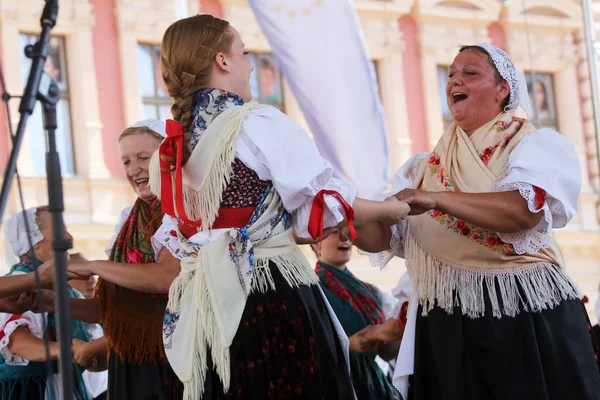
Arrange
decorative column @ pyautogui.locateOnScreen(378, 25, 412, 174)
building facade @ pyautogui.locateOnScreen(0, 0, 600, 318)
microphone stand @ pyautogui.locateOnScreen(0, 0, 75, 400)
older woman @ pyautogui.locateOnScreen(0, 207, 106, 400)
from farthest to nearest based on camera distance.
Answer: decorative column @ pyautogui.locateOnScreen(378, 25, 412, 174)
building facade @ pyautogui.locateOnScreen(0, 0, 600, 318)
older woman @ pyautogui.locateOnScreen(0, 207, 106, 400)
microphone stand @ pyautogui.locateOnScreen(0, 0, 75, 400)

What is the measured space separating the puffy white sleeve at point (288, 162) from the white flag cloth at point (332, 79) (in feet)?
7.09

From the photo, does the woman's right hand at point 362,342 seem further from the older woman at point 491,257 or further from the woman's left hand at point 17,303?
the woman's left hand at point 17,303

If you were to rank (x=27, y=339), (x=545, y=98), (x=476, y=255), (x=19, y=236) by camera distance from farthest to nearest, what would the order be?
(x=545, y=98) < (x=19, y=236) < (x=27, y=339) < (x=476, y=255)

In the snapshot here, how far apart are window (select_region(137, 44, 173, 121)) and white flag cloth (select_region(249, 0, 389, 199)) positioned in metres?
9.38

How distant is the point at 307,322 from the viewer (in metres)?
2.87

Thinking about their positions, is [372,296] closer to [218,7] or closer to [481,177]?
[481,177]

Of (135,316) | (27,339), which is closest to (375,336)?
(135,316)

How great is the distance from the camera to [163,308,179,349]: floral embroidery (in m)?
2.96

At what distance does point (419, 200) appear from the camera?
3.24 metres

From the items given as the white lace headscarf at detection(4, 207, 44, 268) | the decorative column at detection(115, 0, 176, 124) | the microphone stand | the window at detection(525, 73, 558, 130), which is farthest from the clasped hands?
the window at detection(525, 73, 558, 130)

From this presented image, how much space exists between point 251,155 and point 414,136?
13.5 m

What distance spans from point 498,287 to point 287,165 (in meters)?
0.94

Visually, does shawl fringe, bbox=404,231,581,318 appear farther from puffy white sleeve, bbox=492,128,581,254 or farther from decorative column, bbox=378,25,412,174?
decorative column, bbox=378,25,412,174

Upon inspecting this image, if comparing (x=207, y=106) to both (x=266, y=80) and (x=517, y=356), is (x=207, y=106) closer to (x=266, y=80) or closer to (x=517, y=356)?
(x=517, y=356)
